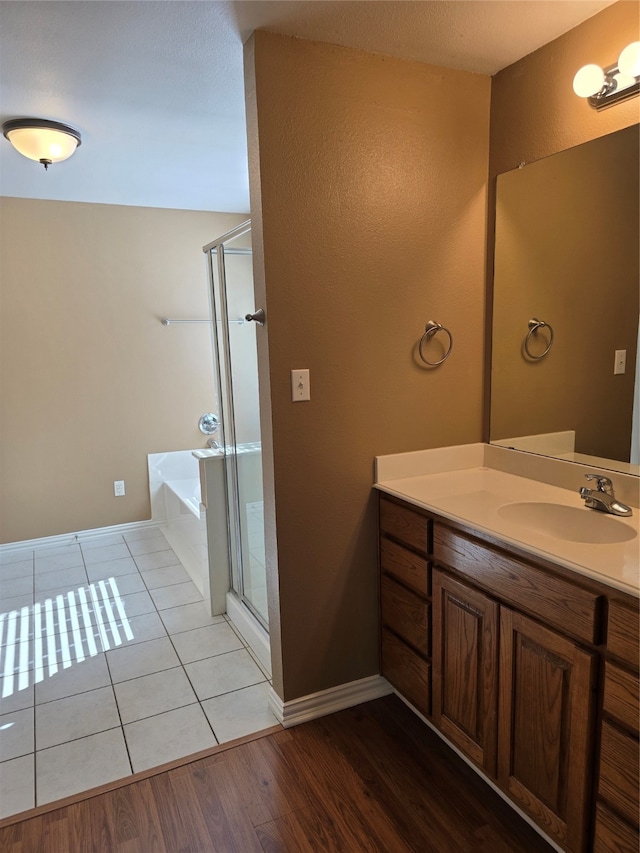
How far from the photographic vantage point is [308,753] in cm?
192

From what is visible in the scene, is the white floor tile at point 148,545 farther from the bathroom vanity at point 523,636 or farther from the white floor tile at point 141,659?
the bathroom vanity at point 523,636

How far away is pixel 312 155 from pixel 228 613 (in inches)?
86.0

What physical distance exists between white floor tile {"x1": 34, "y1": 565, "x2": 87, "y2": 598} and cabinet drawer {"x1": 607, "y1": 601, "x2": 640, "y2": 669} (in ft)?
9.75

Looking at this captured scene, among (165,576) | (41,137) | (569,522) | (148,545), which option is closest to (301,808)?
(569,522)

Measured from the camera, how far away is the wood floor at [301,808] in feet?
5.20

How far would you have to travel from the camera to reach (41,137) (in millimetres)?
2465

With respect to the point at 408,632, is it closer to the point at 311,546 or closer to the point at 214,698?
the point at 311,546

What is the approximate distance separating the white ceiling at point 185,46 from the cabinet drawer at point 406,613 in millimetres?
1838

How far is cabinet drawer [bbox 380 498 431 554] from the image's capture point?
1.84 meters

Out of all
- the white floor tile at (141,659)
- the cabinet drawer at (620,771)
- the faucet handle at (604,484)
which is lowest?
the white floor tile at (141,659)

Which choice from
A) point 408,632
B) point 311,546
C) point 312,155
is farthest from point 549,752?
point 312,155

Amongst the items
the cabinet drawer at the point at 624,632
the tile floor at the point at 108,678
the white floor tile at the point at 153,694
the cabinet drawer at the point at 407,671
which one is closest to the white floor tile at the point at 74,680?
the tile floor at the point at 108,678

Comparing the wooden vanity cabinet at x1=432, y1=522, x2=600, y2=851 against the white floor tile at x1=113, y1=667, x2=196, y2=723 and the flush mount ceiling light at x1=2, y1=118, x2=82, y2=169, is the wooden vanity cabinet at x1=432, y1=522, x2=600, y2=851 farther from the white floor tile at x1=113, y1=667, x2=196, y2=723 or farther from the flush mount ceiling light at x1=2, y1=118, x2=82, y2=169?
the flush mount ceiling light at x1=2, y1=118, x2=82, y2=169

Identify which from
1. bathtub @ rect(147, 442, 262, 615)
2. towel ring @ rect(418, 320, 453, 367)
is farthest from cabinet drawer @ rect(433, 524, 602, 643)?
bathtub @ rect(147, 442, 262, 615)
